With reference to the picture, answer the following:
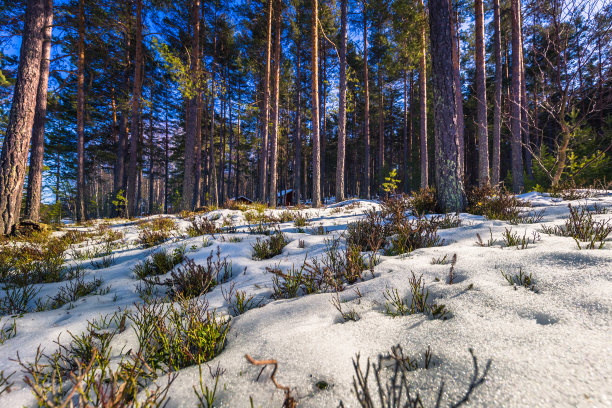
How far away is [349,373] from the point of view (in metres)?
0.86

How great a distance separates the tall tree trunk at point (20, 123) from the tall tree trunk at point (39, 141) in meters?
0.57

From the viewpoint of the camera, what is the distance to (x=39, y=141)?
7.25 meters

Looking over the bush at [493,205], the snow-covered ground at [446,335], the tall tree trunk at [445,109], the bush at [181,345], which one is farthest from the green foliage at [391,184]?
the bush at [181,345]

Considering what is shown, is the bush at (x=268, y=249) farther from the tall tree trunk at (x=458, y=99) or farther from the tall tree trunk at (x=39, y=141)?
the tall tree trunk at (x=39, y=141)

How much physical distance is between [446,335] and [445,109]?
4.58 m

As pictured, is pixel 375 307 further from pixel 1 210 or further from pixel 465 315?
pixel 1 210

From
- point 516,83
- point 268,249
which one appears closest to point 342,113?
point 516,83

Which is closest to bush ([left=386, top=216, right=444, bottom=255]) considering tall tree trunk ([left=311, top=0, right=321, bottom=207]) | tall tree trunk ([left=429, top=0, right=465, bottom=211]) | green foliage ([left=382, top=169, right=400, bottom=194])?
tall tree trunk ([left=429, top=0, right=465, bottom=211])

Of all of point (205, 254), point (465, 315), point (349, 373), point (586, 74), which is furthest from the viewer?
point (586, 74)

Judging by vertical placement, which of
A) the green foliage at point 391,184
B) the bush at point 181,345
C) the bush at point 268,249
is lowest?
the bush at point 181,345

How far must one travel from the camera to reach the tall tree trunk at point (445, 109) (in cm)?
420

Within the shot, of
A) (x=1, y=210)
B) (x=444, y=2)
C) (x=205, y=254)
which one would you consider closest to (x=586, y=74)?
(x=444, y=2)

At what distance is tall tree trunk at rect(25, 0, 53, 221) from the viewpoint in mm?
6465

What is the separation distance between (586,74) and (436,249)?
501 cm
